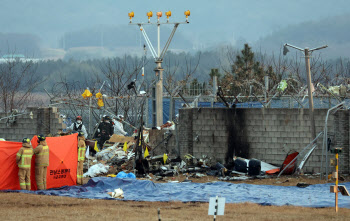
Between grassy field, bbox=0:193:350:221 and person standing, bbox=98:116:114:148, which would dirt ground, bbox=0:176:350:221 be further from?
person standing, bbox=98:116:114:148

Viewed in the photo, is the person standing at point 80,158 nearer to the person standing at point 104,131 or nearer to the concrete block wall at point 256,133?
the concrete block wall at point 256,133

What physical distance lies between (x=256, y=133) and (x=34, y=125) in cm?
1013

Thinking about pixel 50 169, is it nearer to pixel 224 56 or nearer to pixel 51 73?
pixel 51 73

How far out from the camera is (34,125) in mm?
27266

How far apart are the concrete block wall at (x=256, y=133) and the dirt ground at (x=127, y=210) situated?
7.30 m

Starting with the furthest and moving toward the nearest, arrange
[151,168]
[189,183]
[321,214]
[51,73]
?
[51,73]
[151,168]
[189,183]
[321,214]

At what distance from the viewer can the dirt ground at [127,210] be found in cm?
1388

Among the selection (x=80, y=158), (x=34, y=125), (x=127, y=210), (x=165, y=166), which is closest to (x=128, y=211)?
(x=127, y=210)

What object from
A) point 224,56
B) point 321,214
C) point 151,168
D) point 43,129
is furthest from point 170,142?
point 224,56

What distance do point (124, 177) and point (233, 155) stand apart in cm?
557

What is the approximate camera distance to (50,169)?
1953cm

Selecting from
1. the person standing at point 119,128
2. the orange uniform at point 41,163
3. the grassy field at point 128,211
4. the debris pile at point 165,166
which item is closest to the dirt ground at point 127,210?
the grassy field at point 128,211

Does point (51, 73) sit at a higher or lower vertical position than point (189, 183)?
higher

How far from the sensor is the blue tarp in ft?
55.7
